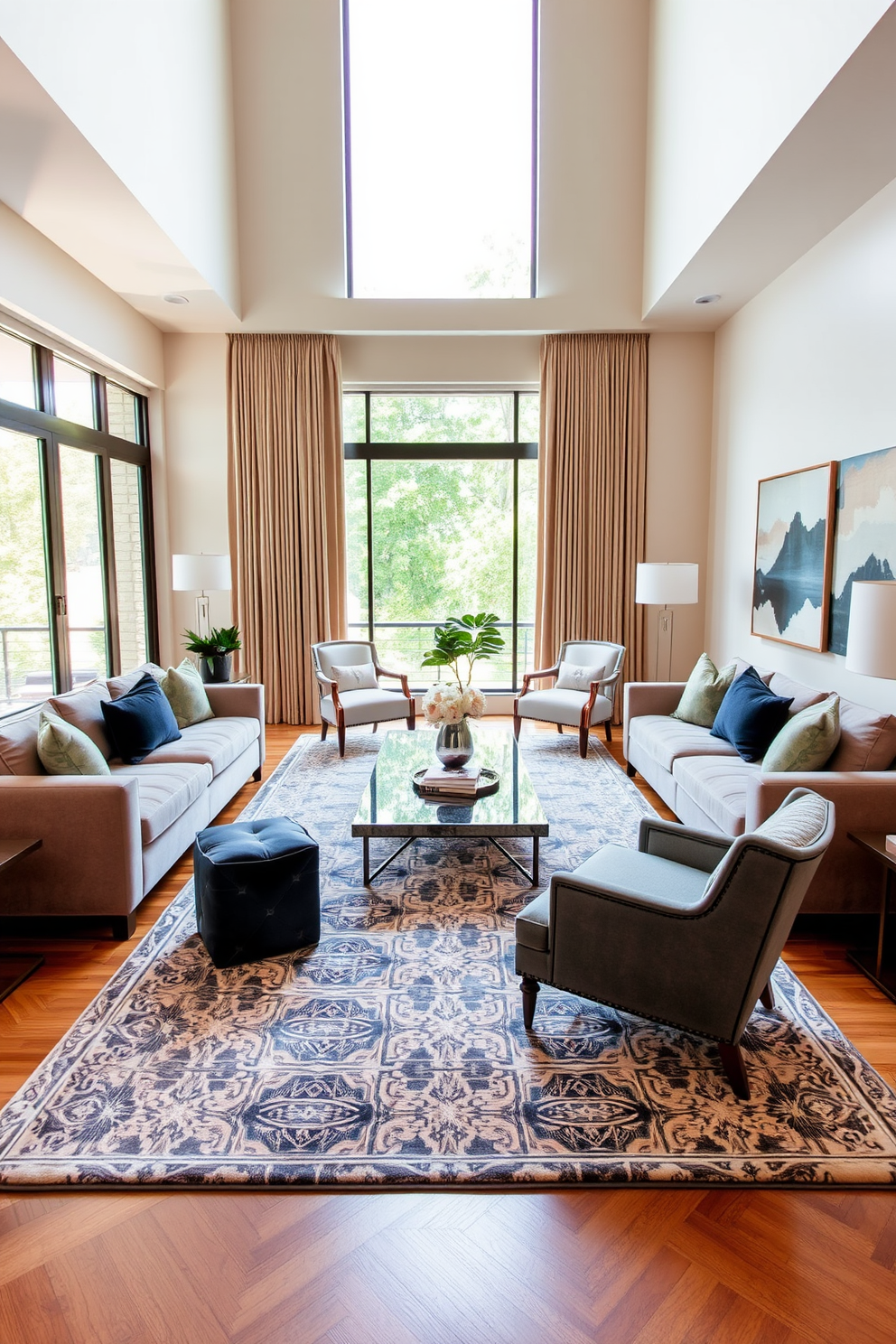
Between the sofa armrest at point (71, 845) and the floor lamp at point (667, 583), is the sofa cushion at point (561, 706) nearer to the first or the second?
the floor lamp at point (667, 583)

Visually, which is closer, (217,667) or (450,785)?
(450,785)

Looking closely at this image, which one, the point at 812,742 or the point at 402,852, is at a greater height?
the point at 812,742

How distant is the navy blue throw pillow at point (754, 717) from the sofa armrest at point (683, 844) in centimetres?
164

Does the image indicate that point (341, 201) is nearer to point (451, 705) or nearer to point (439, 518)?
point (439, 518)

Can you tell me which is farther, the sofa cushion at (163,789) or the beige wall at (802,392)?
the beige wall at (802,392)

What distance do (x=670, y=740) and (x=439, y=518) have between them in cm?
393

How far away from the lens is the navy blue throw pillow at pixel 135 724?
4.55m

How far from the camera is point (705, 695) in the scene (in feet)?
18.3

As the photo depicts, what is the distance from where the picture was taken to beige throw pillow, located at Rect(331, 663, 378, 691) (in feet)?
22.6

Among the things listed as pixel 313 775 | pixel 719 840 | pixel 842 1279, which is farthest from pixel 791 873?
pixel 313 775

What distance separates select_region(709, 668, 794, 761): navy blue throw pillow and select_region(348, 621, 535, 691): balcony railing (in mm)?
3428

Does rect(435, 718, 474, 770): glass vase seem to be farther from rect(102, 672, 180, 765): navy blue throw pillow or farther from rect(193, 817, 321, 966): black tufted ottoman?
rect(102, 672, 180, 765): navy blue throw pillow

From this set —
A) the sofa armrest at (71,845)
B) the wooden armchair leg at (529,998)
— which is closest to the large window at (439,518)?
the sofa armrest at (71,845)

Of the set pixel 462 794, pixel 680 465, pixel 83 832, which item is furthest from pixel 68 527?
pixel 680 465
